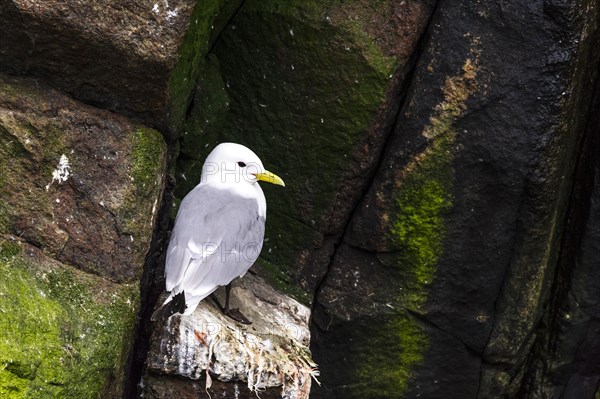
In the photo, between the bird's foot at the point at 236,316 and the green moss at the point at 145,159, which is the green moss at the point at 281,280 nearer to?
the bird's foot at the point at 236,316

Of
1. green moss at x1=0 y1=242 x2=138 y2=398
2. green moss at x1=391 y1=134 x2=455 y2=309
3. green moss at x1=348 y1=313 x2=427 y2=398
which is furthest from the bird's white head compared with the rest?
green moss at x1=348 y1=313 x2=427 y2=398

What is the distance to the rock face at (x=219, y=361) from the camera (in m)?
4.69

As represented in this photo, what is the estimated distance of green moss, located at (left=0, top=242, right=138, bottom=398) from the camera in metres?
4.05

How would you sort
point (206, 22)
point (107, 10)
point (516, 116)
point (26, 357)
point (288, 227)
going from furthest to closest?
point (288, 227)
point (516, 116)
point (206, 22)
point (107, 10)
point (26, 357)

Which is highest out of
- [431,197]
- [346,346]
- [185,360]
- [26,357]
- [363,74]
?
[363,74]

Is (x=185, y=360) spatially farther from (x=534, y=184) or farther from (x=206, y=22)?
(x=534, y=184)

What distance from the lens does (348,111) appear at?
5676mm

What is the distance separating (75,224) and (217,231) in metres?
0.73

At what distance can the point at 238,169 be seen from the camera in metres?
5.41

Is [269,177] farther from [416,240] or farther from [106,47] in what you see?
[106,47]

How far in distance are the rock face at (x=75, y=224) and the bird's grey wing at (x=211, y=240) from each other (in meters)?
0.18

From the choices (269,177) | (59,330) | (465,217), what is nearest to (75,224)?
(59,330)

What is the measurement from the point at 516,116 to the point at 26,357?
3004 mm

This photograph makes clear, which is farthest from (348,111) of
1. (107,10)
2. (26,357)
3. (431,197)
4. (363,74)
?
(26,357)
